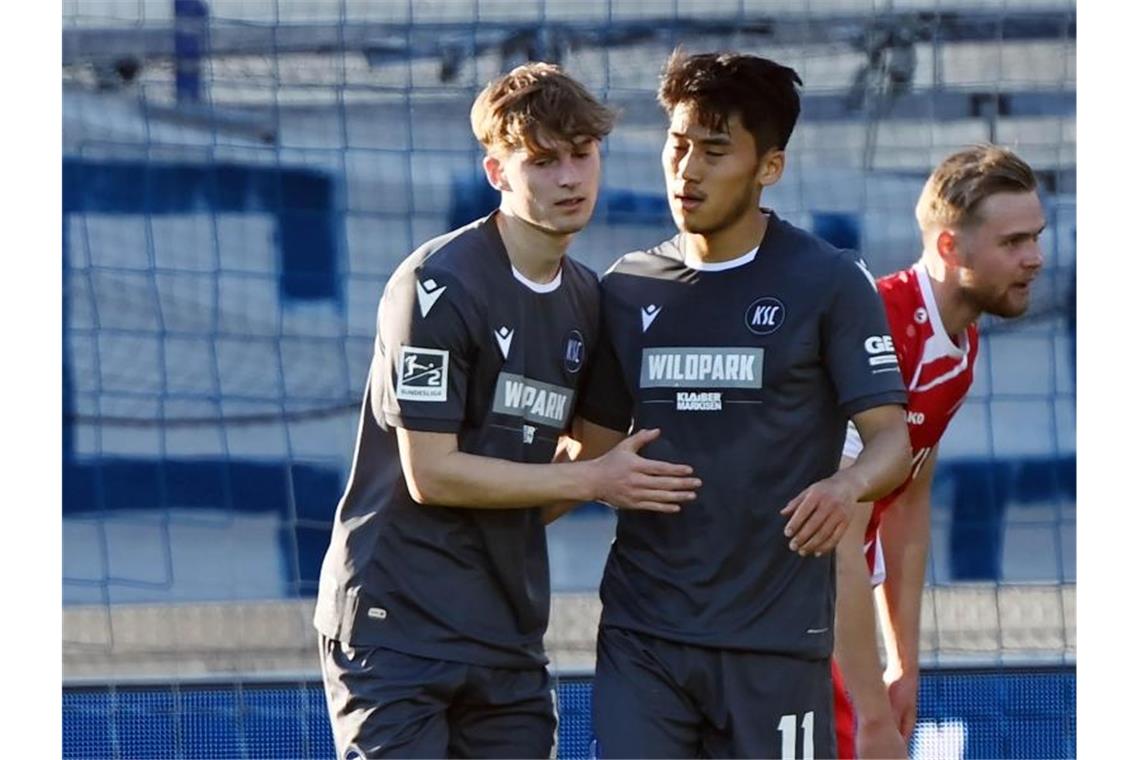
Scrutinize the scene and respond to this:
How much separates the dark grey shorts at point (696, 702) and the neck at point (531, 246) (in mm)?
639

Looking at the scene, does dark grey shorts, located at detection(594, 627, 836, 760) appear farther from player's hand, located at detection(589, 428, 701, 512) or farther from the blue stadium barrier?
the blue stadium barrier

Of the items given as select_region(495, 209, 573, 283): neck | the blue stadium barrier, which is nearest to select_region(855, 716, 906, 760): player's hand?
select_region(495, 209, 573, 283): neck

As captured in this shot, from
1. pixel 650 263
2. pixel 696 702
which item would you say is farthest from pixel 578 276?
pixel 696 702

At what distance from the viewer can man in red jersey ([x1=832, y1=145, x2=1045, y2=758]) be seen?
3.44 metres

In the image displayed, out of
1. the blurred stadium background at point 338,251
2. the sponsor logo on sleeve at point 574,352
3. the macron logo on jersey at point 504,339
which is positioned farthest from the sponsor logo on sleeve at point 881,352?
the blurred stadium background at point 338,251

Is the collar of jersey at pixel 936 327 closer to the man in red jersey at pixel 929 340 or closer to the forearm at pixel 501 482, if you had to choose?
the man in red jersey at pixel 929 340

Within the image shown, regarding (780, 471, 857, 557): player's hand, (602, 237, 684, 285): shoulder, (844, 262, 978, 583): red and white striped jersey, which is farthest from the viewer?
(844, 262, 978, 583): red and white striped jersey

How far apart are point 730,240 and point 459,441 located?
1.92ft

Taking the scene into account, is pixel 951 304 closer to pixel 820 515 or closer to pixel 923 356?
pixel 923 356

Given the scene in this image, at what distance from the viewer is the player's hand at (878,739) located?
343 centimetres

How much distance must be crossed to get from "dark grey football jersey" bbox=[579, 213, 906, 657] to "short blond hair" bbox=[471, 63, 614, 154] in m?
0.35

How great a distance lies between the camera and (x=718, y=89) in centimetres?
312

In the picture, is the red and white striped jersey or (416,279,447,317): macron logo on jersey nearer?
(416,279,447,317): macron logo on jersey
